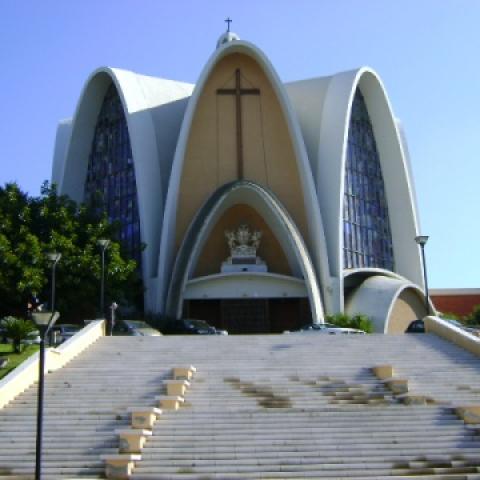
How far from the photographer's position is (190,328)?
1211 inches

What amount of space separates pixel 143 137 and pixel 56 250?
1295 cm

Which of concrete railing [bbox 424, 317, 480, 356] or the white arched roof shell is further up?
the white arched roof shell

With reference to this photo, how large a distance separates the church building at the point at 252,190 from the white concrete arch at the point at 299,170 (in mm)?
76

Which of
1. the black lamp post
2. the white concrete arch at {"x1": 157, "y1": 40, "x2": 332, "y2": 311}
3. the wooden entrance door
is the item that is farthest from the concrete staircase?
the wooden entrance door

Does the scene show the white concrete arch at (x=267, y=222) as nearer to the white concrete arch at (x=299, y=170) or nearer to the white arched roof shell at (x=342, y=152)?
the white concrete arch at (x=299, y=170)

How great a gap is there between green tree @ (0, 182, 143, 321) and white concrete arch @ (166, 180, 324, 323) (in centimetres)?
370

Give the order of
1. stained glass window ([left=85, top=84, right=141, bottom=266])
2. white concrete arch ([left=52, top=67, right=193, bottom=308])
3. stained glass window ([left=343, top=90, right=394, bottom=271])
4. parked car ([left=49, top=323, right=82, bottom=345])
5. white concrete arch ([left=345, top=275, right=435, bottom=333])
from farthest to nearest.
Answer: stained glass window ([left=343, top=90, right=394, bottom=271]) → stained glass window ([left=85, top=84, right=141, bottom=266]) → white concrete arch ([left=52, top=67, right=193, bottom=308]) → white concrete arch ([left=345, top=275, right=435, bottom=333]) → parked car ([left=49, top=323, right=82, bottom=345])

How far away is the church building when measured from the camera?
3638 centimetres

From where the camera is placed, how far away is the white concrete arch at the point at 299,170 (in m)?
36.5

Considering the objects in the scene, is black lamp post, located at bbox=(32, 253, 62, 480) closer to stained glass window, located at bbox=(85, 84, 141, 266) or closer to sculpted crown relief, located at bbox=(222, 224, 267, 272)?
sculpted crown relief, located at bbox=(222, 224, 267, 272)

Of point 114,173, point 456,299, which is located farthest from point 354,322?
point 456,299

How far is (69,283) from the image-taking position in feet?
95.0

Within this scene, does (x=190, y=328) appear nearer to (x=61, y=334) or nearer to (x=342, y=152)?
(x=61, y=334)

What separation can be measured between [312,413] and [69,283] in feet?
54.1
